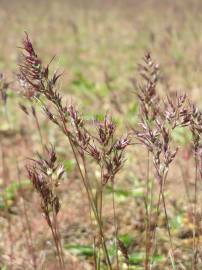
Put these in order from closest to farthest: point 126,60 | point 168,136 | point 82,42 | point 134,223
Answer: point 168,136 → point 134,223 → point 126,60 → point 82,42

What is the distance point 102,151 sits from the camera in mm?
1729

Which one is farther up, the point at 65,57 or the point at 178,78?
the point at 65,57

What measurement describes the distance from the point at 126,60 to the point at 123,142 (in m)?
6.62

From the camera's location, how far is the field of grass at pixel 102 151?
1749 millimetres

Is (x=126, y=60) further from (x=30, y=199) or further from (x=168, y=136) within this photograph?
(x=168, y=136)

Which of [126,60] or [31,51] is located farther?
[126,60]

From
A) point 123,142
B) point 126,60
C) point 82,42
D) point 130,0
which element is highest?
point 130,0

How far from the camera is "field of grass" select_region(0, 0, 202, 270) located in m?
1.75

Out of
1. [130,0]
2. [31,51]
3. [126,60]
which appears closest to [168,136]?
[31,51]

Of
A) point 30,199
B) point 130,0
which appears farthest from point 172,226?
point 130,0

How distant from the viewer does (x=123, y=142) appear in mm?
1721

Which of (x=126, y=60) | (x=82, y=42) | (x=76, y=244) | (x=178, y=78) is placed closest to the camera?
(x=76, y=244)

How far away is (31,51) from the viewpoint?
1625mm

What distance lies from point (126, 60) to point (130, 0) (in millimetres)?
8996
